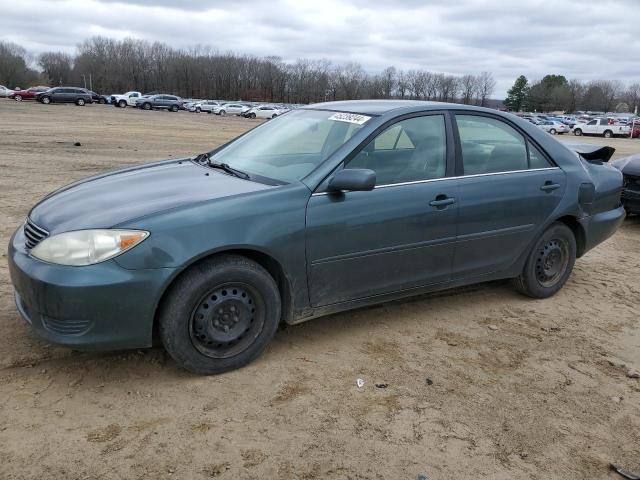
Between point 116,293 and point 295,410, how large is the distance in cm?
116

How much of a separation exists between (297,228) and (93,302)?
1.22 metres

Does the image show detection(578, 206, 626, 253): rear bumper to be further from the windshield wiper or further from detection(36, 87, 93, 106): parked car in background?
detection(36, 87, 93, 106): parked car in background

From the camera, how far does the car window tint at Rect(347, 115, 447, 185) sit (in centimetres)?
→ 380

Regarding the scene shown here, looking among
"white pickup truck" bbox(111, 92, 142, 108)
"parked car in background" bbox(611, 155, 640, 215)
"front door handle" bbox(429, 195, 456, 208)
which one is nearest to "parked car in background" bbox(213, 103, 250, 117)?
"white pickup truck" bbox(111, 92, 142, 108)

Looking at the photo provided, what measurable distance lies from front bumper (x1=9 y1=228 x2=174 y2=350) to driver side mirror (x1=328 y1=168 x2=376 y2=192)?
1163 mm

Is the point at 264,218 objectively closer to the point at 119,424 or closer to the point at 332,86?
the point at 119,424

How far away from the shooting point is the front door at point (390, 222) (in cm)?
354

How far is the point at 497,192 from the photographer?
169 inches

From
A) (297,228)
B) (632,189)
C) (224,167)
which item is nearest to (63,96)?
(632,189)

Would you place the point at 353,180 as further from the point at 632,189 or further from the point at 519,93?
the point at 519,93

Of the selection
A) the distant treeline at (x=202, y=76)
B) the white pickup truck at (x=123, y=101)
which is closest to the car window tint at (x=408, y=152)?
the white pickup truck at (x=123, y=101)

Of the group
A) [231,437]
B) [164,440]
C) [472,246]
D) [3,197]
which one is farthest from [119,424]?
[3,197]

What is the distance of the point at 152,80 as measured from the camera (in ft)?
404

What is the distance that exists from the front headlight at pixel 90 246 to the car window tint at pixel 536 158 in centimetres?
320
